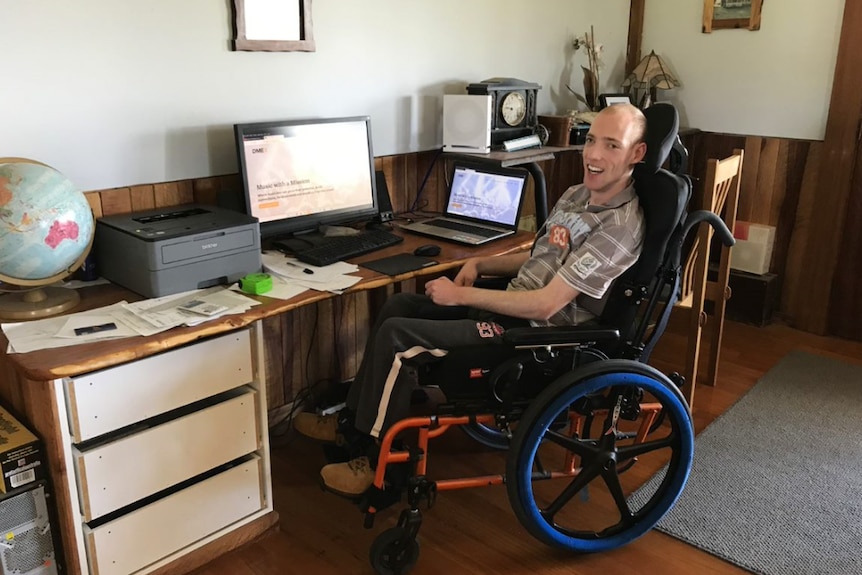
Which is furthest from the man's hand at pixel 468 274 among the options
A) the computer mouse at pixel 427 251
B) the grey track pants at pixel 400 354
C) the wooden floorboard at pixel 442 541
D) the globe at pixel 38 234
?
the globe at pixel 38 234

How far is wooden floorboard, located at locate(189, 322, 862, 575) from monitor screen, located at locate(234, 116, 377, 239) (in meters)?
0.81

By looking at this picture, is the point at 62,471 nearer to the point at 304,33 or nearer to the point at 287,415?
the point at 287,415

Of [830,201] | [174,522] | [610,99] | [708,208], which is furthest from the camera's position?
[610,99]

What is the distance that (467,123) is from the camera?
2.90 m

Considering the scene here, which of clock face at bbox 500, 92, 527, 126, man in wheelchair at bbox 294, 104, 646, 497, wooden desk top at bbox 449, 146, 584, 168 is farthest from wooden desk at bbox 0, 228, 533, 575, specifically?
clock face at bbox 500, 92, 527, 126

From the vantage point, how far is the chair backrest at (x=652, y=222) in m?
1.91

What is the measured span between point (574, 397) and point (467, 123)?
4.76ft

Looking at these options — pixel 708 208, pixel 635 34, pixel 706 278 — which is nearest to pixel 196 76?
pixel 708 208

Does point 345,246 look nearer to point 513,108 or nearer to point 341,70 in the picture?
point 341,70

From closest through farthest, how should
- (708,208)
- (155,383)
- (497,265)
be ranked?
(155,383)
(497,265)
(708,208)

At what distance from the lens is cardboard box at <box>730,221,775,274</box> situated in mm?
3719

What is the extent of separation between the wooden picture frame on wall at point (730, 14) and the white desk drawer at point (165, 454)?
10.1 feet

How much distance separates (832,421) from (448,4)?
7.20 ft

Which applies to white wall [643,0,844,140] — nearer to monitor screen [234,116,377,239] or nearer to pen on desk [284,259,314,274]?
monitor screen [234,116,377,239]
